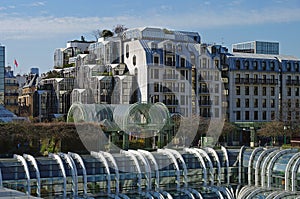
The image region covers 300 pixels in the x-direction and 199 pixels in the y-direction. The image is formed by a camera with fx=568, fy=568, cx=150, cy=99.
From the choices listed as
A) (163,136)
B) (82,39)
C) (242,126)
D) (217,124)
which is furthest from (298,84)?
(82,39)

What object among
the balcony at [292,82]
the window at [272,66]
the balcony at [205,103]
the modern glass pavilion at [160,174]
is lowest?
the modern glass pavilion at [160,174]

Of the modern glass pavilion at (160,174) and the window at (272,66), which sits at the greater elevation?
the window at (272,66)

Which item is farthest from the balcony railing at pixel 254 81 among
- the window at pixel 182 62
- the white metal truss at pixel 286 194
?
the white metal truss at pixel 286 194

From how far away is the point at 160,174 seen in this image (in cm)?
3512

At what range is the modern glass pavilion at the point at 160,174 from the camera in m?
31.6

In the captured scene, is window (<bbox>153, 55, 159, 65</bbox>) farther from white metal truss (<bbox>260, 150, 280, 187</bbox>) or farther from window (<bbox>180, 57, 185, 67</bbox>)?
white metal truss (<bbox>260, 150, 280, 187</bbox>)

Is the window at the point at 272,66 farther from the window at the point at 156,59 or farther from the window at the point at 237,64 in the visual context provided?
the window at the point at 156,59

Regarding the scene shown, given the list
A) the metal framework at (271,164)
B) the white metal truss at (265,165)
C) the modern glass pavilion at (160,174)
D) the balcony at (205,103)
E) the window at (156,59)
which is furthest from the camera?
the balcony at (205,103)

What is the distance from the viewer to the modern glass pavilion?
1243 inches

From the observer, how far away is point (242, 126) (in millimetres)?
73875

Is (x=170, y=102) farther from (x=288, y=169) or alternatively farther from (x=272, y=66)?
(x=288, y=169)

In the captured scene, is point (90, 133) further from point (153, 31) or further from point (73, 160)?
point (153, 31)

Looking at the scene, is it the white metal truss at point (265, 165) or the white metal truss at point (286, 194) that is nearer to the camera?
the white metal truss at point (286, 194)

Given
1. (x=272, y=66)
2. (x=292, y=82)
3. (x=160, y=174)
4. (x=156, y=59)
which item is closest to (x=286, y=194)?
(x=160, y=174)
